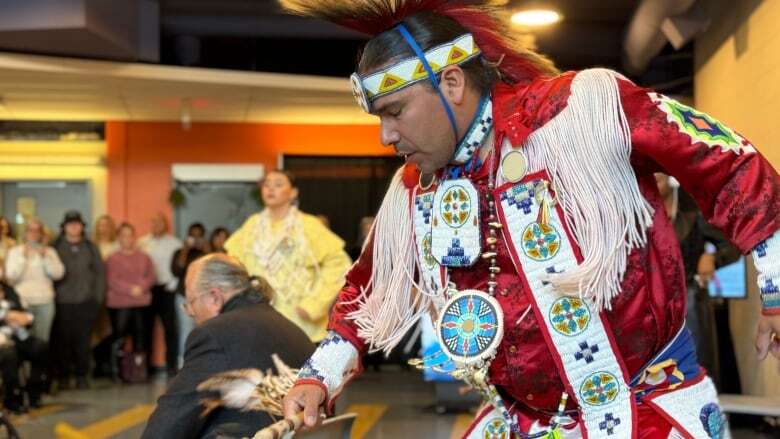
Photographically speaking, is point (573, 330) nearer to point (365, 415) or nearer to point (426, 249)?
point (426, 249)

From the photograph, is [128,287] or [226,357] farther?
[128,287]

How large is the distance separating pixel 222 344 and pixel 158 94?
841cm

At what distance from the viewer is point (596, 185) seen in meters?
1.99

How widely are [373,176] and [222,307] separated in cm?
1022

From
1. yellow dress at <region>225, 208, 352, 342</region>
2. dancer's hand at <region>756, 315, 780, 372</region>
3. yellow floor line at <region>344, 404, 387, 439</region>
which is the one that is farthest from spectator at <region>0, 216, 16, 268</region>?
dancer's hand at <region>756, 315, 780, 372</region>

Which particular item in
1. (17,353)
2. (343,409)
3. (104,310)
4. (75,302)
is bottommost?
(343,409)

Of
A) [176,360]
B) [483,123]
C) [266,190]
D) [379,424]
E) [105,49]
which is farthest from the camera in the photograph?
[176,360]

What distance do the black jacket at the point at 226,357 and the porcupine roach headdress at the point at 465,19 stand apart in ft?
4.98

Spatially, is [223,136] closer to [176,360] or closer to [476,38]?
[176,360]

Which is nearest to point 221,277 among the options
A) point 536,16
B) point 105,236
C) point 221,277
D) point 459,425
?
point 221,277

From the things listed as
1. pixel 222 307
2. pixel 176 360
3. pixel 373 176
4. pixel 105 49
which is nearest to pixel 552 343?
pixel 222 307

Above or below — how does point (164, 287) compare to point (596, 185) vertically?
below

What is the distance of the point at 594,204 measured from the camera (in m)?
1.99

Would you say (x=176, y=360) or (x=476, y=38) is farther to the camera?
(x=176, y=360)
